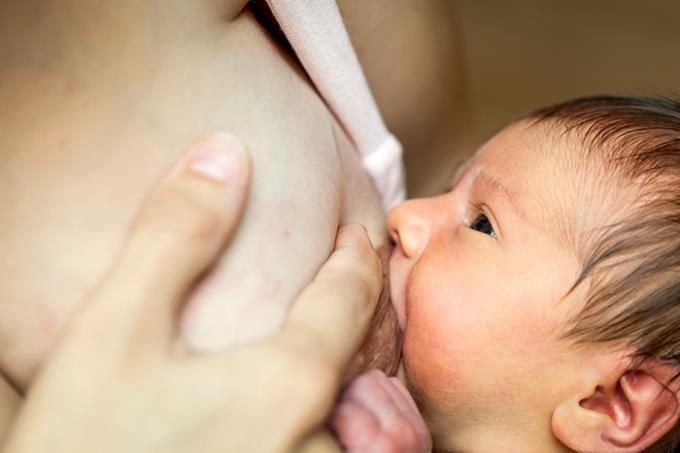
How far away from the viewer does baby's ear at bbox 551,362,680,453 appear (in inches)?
28.4

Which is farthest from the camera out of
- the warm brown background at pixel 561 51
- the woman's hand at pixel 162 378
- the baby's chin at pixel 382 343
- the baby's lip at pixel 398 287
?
the warm brown background at pixel 561 51

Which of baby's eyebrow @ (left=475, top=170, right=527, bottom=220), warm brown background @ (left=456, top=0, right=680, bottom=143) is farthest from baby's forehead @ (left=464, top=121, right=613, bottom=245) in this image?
warm brown background @ (left=456, top=0, right=680, bottom=143)

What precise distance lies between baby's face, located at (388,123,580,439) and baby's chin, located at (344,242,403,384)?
1 centimetres

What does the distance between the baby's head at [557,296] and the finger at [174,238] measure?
0.94 ft

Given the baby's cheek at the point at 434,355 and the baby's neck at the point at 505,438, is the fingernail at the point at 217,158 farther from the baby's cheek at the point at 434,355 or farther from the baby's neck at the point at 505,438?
the baby's neck at the point at 505,438

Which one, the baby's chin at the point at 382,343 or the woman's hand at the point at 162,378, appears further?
the baby's chin at the point at 382,343

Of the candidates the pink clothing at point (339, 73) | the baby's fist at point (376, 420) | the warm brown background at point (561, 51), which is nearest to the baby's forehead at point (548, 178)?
the pink clothing at point (339, 73)

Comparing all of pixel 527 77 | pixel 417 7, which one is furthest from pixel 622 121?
pixel 527 77

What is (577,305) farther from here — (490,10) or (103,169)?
(490,10)

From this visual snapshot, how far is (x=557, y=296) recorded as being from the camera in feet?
2.41

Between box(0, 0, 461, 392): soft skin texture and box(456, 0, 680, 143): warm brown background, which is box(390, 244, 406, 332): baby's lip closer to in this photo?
box(0, 0, 461, 392): soft skin texture

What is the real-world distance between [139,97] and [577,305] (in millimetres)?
446

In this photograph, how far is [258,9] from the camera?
2.43 ft

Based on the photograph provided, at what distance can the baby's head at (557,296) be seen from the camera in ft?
2.34
